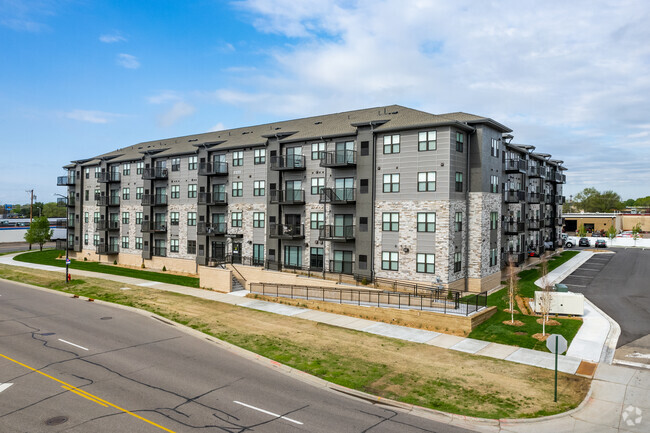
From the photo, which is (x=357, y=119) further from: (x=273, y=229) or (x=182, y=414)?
(x=182, y=414)

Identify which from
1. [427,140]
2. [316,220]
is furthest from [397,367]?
[316,220]

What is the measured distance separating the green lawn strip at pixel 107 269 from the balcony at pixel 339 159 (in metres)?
16.9

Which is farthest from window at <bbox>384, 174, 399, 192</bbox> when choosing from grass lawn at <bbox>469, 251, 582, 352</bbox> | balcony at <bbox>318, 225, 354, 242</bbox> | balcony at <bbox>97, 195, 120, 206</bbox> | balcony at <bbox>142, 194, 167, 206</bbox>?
balcony at <bbox>97, 195, 120, 206</bbox>

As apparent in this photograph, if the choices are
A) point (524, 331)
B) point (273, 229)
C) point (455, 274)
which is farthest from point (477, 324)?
point (273, 229)

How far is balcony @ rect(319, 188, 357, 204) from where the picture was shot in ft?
112

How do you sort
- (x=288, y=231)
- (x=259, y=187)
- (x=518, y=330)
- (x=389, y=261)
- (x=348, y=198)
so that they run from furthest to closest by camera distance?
1. (x=259, y=187)
2. (x=288, y=231)
3. (x=348, y=198)
4. (x=389, y=261)
5. (x=518, y=330)

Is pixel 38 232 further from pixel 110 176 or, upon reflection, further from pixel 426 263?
pixel 426 263

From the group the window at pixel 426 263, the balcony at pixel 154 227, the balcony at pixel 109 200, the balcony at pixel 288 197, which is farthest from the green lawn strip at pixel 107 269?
the window at pixel 426 263

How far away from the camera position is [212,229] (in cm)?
4297

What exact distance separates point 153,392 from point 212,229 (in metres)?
28.7

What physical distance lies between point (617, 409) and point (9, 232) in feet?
366

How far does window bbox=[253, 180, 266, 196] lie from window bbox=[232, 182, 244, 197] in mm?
1757

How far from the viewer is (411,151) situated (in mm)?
31984

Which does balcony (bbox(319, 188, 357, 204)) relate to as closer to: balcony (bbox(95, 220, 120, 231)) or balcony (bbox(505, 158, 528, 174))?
balcony (bbox(505, 158, 528, 174))
